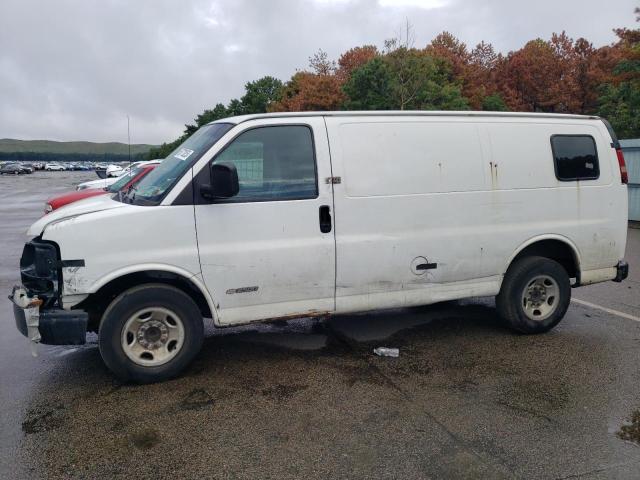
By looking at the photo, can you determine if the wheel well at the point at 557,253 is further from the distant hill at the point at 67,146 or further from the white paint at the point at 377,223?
the distant hill at the point at 67,146

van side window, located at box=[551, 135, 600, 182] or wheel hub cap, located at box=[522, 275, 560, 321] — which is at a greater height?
van side window, located at box=[551, 135, 600, 182]

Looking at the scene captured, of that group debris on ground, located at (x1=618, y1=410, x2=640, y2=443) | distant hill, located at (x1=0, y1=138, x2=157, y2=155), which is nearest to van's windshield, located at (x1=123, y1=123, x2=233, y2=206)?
debris on ground, located at (x1=618, y1=410, x2=640, y2=443)

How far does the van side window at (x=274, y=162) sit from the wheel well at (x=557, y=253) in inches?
97.3

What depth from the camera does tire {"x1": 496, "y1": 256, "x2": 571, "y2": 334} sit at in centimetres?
556

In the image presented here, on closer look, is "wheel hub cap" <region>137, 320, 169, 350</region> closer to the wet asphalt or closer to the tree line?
the wet asphalt

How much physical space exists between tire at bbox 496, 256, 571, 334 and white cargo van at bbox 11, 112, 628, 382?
0.01 m

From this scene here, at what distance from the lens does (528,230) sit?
548cm

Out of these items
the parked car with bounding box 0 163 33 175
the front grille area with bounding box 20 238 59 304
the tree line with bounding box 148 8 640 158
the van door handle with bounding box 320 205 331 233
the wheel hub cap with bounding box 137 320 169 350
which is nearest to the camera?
the front grille area with bounding box 20 238 59 304

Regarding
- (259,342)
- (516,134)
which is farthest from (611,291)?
(259,342)

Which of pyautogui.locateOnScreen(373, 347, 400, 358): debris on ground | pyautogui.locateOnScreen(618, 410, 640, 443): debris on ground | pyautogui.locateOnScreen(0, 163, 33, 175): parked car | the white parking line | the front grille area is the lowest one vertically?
pyautogui.locateOnScreen(618, 410, 640, 443): debris on ground

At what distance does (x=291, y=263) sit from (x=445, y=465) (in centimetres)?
206

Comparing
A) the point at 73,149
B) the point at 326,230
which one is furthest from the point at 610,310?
the point at 73,149

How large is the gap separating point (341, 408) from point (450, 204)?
2.23 metres

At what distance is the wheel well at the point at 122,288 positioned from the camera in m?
4.43
